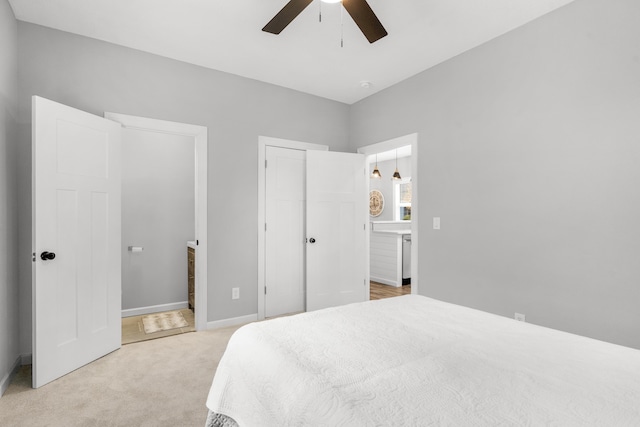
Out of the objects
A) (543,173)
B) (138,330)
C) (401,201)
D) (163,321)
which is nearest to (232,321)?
(163,321)

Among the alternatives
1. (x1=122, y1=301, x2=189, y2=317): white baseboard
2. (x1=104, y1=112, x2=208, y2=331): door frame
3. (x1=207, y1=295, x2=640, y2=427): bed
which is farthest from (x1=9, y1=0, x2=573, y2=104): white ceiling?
(x1=122, y1=301, x2=189, y2=317): white baseboard

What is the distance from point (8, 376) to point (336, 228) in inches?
121

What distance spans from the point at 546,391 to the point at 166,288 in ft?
13.4

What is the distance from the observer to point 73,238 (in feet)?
8.07

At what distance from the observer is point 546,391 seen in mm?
970

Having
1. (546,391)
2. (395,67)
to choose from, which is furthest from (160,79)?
(546,391)

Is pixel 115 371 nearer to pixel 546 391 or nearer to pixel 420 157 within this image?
pixel 546 391

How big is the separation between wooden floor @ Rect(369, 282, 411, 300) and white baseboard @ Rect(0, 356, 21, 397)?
377 centimetres

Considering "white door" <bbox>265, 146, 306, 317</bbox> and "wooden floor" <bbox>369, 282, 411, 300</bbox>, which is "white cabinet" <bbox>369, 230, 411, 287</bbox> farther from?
"white door" <bbox>265, 146, 306, 317</bbox>

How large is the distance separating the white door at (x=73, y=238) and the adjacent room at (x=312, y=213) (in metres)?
0.02

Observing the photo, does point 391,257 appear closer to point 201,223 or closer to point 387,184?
point 387,184

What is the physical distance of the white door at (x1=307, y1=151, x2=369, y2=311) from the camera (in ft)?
12.8

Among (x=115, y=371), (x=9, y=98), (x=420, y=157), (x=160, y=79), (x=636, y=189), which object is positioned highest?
(x=160, y=79)

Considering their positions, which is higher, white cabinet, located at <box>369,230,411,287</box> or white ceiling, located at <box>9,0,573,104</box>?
white ceiling, located at <box>9,0,573,104</box>
